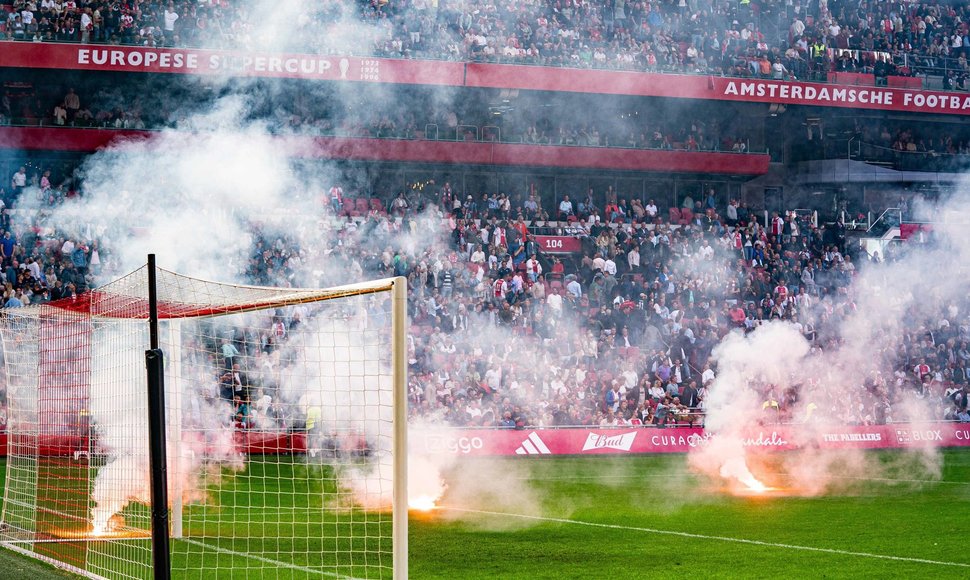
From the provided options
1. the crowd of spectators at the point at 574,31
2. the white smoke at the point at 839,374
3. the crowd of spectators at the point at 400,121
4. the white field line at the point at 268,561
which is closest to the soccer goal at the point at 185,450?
the white field line at the point at 268,561

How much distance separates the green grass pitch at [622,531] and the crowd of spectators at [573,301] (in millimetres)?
3312

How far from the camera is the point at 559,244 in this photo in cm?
2433

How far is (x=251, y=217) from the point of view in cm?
2002

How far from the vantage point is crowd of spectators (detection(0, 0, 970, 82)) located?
21469 mm

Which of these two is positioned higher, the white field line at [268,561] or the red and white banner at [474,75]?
the red and white banner at [474,75]

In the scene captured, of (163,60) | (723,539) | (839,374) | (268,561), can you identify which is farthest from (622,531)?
(163,60)

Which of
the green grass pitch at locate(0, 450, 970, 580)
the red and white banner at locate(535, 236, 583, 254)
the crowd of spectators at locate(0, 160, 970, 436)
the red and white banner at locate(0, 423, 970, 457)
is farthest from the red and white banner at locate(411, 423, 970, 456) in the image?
the red and white banner at locate(535, 236, 583, 254)

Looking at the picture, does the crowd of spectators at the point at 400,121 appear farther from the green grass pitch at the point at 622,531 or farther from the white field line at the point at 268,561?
the white field line at the point at 268,561

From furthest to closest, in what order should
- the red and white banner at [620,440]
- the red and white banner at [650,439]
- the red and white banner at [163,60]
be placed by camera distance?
1. the red and white banner at [163,60]
2. the red and white banner at [650,439]
3. the red and white banner at [620,440]

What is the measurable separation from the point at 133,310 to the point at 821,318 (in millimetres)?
16727

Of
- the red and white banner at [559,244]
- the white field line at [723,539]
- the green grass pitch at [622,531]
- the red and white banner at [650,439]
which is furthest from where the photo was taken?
the red and white banner at [559,244]

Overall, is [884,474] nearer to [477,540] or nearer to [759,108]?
[477,540]

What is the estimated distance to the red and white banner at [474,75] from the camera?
21.3 meters

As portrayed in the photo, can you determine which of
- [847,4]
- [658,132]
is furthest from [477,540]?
[847,4]
